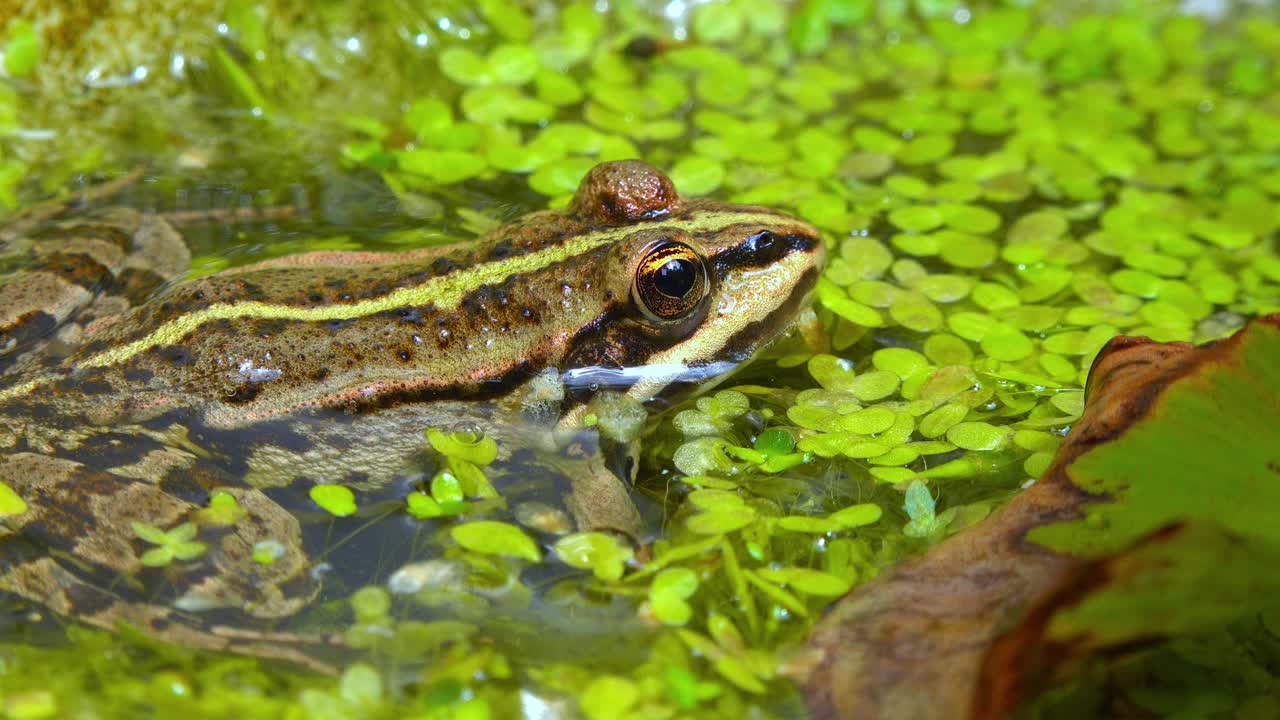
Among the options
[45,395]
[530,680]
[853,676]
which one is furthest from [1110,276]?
[45,395]

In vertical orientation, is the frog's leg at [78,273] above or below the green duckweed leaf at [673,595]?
above

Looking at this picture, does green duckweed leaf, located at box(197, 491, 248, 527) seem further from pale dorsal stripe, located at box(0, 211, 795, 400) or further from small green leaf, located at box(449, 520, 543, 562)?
small green leaf, located at box(449, 520, 543, 562)

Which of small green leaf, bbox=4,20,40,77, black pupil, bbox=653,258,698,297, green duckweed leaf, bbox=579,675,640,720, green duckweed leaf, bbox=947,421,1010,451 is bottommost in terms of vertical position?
green duckweed leaf, bbox=579,675,640,720

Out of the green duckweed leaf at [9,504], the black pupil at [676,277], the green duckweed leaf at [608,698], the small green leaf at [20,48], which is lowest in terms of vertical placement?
the green duckweed leaf at [608,698]

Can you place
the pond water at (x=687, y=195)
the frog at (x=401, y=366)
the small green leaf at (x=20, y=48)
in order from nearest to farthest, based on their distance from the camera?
the pond water at (x=687, y=195) → the frog at (x=401, y=366) → the small green leaf at (x=20, y=48)

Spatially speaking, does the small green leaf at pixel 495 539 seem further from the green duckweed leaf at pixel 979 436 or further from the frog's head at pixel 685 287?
the green duckweed leaf at pixel 979 436

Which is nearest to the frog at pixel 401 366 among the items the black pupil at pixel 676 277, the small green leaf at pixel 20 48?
the black pupil at pixel 676 277

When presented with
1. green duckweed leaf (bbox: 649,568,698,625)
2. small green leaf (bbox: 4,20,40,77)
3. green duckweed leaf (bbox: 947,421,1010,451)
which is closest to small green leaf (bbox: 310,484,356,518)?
green duckweed leaf (bbox: 649,568,698,625)

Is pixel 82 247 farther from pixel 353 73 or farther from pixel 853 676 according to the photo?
pixel 853 676

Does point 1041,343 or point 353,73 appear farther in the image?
point 353,73
